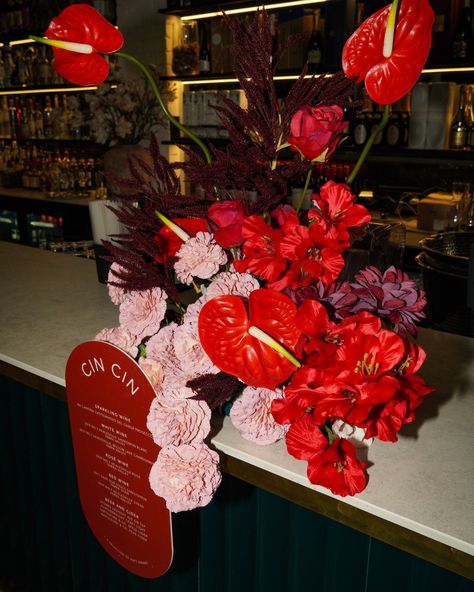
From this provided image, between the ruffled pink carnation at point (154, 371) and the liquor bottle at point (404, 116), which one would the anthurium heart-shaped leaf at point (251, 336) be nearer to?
the ruffled pink carnation at point (154, 371)

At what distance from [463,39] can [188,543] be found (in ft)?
9.68

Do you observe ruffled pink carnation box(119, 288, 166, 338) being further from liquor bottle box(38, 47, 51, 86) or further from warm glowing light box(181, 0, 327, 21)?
liquor bottle box(38, 47, 51, 86)

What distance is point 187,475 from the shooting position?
864mm

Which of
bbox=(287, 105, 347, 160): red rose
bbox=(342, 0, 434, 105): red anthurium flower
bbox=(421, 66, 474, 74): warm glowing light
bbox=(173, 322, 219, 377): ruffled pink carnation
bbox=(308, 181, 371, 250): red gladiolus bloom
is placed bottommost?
bbox=(173, 322, 219, 377): ruffled pink carnation

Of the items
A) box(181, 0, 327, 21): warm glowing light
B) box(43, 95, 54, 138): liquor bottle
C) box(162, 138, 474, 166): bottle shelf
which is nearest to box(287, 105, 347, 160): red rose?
box(162, 138, 474, 166): bottle shelf

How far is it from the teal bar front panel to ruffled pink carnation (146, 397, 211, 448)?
0.85ft

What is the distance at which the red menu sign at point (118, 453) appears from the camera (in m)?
0.99

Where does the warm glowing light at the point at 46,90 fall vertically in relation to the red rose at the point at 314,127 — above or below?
above

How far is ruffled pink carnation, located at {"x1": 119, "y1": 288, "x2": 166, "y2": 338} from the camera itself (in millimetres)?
943

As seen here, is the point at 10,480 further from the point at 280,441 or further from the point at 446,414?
the point at 446,414

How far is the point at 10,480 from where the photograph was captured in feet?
5.62

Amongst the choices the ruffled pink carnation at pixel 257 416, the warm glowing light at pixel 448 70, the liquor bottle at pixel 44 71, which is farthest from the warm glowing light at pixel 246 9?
the ruffled pink carnation at pixel 257 416

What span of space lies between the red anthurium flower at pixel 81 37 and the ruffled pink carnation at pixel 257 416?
56 cm

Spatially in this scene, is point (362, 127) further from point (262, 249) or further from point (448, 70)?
point (262, 249)
